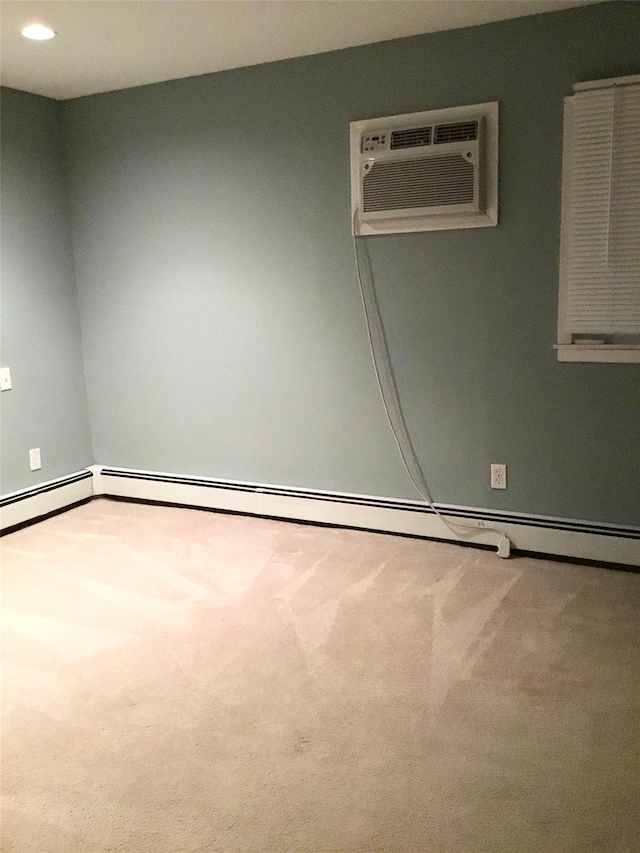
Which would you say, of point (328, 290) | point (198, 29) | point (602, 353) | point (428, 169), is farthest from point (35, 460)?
point (602, 353)

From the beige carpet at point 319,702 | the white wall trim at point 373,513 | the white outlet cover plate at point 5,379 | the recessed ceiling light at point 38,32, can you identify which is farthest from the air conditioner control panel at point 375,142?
the white outlet cover plate at point 5,379

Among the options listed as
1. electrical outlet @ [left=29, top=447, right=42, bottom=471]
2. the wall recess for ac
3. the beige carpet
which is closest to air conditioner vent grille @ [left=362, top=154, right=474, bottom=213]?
the wall recess for ac

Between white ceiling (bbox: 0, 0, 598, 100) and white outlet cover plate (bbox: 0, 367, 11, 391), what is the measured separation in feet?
4.55

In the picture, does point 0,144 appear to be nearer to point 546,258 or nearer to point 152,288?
point 152,288

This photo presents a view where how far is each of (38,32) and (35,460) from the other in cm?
206

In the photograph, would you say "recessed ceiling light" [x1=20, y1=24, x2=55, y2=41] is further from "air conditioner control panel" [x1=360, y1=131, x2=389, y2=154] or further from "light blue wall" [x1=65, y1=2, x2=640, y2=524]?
"air conditioner control panel" [x1=360, y1=131, x2=389, y2=154]

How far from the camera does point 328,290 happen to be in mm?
3348

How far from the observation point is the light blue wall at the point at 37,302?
3.62 meters

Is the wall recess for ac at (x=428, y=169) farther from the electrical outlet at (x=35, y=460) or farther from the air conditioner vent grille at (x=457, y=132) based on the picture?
the electrical outlet at (x=35, y=460)

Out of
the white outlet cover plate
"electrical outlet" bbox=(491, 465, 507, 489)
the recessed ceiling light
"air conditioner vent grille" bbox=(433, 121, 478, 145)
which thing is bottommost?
"electrical outlet" bbox=(491, 465, 507, 489)

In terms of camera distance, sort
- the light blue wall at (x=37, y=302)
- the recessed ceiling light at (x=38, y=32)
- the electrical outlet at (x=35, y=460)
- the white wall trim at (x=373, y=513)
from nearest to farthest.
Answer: the recessed ceiling light at (x=38, y=32) < the white wall trim at (x=373, y=513) < the light blue wall at (x=37, y=302) < the electrical outlet at (x=35, y=460)

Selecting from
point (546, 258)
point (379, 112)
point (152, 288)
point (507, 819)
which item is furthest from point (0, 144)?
point (507, 819)

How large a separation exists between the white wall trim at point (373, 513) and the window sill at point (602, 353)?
0.69 metres

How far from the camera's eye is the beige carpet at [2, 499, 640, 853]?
5.67 feet
